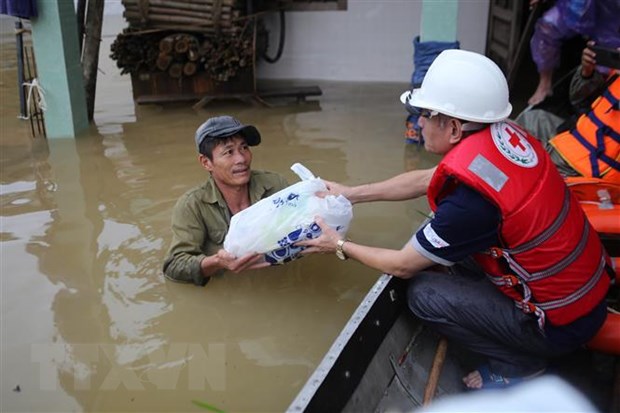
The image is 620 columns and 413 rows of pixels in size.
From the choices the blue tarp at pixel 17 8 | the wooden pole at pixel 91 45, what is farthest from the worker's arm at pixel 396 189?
the wooden pole at pixel 91 45


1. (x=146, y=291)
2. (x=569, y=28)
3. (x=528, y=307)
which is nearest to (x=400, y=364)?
(x=528, y=307)

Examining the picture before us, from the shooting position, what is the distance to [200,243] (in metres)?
3.73

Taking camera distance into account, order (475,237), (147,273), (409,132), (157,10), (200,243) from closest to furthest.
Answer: (475,237) < (200,243) < (147,273) < (409,132) < (157,10)

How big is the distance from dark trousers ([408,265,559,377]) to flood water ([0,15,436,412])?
787mm

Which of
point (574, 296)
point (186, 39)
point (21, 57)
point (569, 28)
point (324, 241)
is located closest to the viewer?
point (574, 296)

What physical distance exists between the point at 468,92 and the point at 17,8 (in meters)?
5.79

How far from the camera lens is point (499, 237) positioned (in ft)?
7.75

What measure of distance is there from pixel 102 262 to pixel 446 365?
262 centimetres

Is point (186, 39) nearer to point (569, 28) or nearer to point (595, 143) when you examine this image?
point (569, 28)

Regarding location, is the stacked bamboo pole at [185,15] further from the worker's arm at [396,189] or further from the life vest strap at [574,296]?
the life vest strap at [574,296]

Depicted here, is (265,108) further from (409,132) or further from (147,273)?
(147,273)

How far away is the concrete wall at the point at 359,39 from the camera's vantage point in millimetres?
9609

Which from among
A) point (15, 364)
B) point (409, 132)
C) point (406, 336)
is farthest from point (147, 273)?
point (409, 132)

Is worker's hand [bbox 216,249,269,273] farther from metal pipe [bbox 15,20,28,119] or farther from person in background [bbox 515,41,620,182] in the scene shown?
metal pipe [bbox 15,20,28,119]
